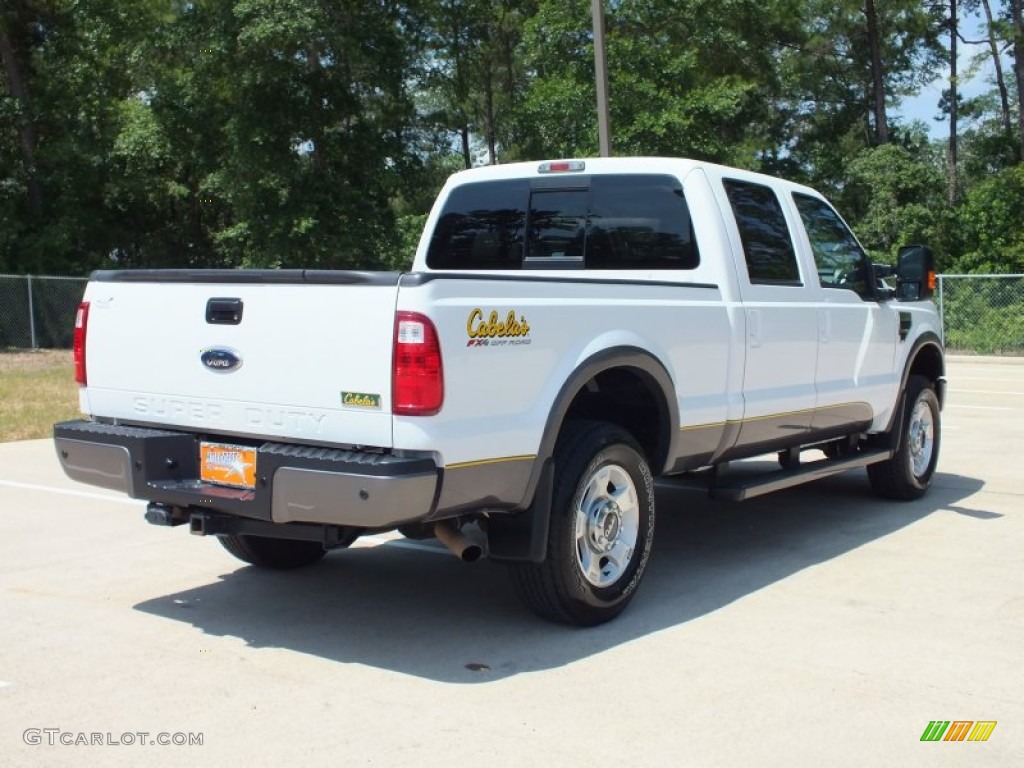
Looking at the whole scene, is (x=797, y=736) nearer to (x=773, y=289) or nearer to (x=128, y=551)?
(x=773, y=289)

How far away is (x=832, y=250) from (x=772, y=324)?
1217mm

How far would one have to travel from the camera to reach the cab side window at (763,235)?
6.55 metres

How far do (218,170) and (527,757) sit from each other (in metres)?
31.3

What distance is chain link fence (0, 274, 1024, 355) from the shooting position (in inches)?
971

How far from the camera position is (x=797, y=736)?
4.05 metres

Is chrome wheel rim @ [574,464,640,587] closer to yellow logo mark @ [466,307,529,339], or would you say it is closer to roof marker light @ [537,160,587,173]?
yellow logo mark @ [466,307,529,339]

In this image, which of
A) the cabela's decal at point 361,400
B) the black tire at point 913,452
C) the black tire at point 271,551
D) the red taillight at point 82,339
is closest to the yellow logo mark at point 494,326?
the cabela's decal at point 361,400

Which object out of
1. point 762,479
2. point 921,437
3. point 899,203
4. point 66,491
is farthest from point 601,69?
point 899,203

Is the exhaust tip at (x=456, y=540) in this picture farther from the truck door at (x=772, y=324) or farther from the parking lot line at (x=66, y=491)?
the parking lot line at (x=66, y=491)

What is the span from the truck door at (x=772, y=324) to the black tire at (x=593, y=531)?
106 cm

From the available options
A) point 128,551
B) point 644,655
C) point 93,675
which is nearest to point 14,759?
point 93,675

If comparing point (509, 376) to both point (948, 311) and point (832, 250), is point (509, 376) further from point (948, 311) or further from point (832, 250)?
point (948, 311)

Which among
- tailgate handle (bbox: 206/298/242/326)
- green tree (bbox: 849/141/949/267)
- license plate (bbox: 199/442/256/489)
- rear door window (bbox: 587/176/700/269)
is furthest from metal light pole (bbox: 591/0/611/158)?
green tree (bbox: 849/141/949/267)

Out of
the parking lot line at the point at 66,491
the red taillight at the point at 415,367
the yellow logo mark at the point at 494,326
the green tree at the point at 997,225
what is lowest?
the parking lot line at the point at 66,491
